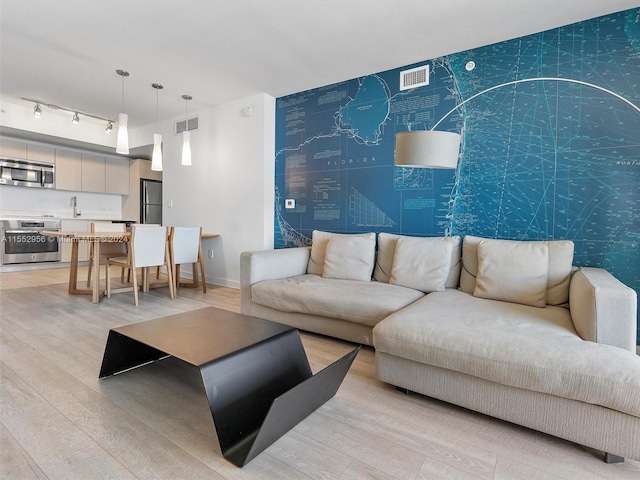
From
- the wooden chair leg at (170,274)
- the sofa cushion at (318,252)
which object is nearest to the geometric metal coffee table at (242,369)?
the sofa cushion at (318,252)

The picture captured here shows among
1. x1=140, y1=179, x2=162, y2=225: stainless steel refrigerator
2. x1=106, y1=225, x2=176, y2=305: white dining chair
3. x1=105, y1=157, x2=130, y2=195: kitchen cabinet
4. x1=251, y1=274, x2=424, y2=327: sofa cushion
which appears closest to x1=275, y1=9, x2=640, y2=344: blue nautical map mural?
x1=251, y1=274, x2=424, y2=327: sofa cushion

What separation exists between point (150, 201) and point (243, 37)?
4.98m

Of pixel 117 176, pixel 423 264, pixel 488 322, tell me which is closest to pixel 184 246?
pixel 423 264

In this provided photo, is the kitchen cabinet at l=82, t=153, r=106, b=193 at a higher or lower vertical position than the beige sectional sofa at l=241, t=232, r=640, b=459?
higher

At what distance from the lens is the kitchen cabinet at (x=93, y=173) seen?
621cm

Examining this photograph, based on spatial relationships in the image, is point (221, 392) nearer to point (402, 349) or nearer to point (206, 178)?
point (402, 349)

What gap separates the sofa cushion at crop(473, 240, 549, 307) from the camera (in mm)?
2219

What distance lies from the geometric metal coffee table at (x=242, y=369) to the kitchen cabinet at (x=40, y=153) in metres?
5.46

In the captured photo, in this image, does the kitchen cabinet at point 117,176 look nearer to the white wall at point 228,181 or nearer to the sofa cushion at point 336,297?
the white wall at point 228,181

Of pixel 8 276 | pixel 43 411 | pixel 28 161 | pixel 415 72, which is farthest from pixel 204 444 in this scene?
pixel 28 161

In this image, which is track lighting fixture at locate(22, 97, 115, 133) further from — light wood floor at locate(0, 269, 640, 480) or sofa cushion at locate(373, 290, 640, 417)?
sofa cushion at locate(373, 290, 640, 417)

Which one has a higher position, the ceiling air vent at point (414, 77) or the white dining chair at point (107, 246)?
the ceiling air vent at point (414, 77)

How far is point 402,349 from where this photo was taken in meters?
1.70

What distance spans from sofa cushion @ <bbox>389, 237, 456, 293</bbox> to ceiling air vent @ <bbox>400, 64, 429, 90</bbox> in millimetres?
1580
